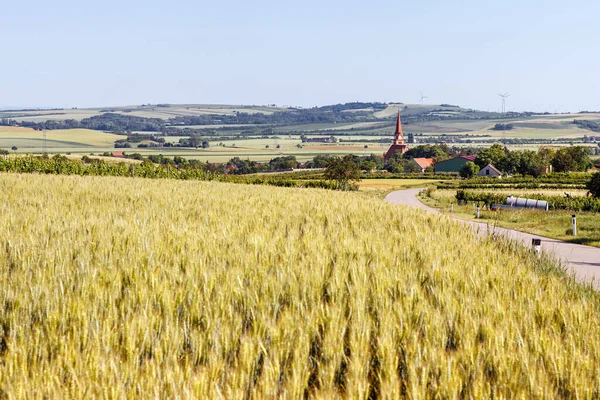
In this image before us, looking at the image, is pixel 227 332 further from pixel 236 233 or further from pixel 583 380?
pixel 236 233

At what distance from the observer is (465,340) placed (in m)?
4.43

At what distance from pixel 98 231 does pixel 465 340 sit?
16.4 ft

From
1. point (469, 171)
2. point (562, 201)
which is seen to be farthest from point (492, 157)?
point (562, 201)

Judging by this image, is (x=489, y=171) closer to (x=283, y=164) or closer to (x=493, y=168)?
(x=493, y=168)

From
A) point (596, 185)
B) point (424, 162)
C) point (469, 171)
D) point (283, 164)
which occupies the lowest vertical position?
point (424, 162)

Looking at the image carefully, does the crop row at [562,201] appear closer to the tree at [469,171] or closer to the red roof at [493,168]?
the tree at [469,171]

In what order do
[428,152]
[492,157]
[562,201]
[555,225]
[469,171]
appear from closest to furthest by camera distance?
[555,225] < [562,201] < [469,171] < [492,157] < [428,152]

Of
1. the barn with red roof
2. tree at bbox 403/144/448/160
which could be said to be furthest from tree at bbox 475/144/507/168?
tree at bbox 403/144/448/160

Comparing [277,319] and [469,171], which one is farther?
[469,171]

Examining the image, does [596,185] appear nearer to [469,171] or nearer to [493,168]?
[469,171]

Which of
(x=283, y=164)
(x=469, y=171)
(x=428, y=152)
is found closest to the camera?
(x=469, y=171)

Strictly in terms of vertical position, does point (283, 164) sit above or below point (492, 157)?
below

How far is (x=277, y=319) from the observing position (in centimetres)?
496

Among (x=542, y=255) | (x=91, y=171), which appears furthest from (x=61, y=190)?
(x=91, y=171)
